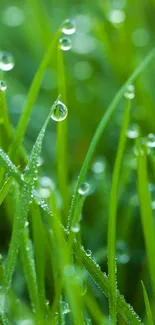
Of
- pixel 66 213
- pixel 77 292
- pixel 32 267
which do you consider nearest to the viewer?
pixel 77 292

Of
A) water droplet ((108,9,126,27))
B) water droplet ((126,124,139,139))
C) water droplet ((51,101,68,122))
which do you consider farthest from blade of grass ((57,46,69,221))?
water droplet ((108,9,126,27))

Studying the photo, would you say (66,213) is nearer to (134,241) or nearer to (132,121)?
(134,241)

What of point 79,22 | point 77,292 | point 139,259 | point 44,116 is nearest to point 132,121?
point 44,116

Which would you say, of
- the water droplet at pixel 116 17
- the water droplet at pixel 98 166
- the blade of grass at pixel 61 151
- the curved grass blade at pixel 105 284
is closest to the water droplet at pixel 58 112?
the blade of grass at pixel 61 151

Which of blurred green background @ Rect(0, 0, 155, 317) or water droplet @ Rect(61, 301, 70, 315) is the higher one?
blurred green background @ Rect(0, 0, 155, 317)

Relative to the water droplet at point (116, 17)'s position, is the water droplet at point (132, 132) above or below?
below

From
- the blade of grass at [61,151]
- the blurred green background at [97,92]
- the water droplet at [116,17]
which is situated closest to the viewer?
the blade of grass at [61,151]

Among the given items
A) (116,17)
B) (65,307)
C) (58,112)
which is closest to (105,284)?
(65,307)

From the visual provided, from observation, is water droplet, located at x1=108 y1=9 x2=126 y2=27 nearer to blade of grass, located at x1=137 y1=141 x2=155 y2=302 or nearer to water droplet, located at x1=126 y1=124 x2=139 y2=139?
water droplet, located at x1=126 y1=124 x2=139 y2=139

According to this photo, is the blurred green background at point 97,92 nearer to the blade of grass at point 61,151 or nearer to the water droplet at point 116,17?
the water droplet at point 116,17
